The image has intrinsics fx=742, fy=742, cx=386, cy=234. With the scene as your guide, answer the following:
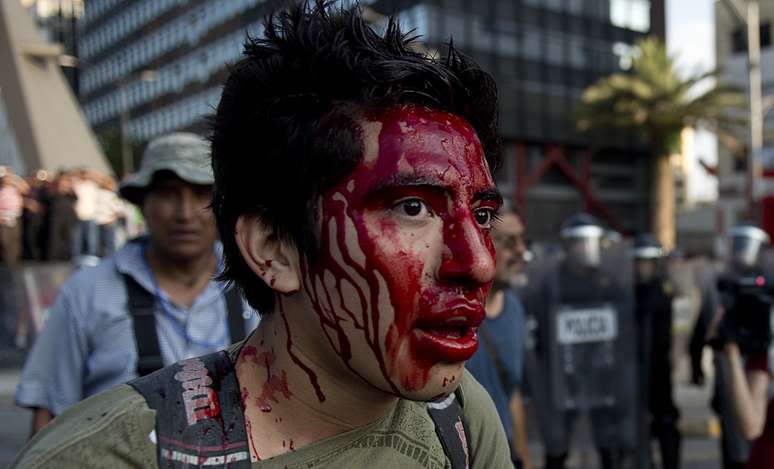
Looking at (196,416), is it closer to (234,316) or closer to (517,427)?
(234,316)

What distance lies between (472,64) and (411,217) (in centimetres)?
31

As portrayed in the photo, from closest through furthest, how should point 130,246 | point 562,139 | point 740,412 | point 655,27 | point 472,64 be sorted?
point 472,64 → point 130,246 → point 740,412 → point 655,27 → point 562,139

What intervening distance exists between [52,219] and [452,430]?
11.7 m

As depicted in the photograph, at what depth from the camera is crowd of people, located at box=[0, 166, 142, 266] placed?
35.4 ft

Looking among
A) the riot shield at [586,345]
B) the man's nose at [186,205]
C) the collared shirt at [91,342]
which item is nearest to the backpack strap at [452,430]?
the collared shirt at [91,342]

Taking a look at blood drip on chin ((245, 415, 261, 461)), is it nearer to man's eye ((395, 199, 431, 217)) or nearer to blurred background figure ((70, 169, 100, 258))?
man's eye ((395, 199, 431, 217))

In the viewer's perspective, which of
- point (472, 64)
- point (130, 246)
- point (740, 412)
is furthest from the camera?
point (740, 412)

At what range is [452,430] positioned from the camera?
4.46 feet

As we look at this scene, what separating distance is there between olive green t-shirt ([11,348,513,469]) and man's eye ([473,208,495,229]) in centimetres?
36

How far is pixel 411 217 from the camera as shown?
A: 3.88 feet

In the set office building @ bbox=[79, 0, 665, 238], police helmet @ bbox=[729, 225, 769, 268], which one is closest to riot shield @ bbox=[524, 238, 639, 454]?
police helmet @ bbox=[729, 225, 769, 268]

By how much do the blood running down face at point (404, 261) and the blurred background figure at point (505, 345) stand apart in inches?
87.3

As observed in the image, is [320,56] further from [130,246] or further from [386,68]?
[130,246]

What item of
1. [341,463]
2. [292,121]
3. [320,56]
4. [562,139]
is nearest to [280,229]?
[292,121]
